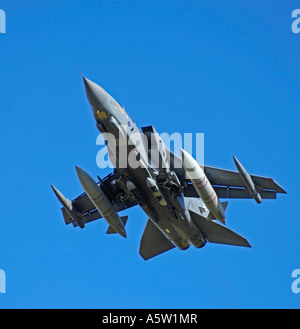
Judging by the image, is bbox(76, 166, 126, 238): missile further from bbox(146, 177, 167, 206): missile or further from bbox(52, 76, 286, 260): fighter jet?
bbox(146, 177, 167, 206): missile

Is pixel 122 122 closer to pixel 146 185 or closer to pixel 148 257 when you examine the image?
pixel 146 185

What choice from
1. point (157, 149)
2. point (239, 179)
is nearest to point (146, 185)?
point (157, 149)

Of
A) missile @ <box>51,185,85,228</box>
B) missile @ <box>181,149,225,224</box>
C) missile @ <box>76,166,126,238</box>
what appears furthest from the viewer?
missile @ <box>51,185,85,228</box>

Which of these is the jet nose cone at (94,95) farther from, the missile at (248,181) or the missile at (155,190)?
the missile at (248,181)

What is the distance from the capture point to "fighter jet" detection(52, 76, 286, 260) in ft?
71.5

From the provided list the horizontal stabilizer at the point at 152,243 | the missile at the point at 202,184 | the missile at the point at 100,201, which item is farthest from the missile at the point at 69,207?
the missile at the point at 202,184

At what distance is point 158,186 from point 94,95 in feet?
14.1

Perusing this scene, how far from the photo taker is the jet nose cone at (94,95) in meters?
21.3

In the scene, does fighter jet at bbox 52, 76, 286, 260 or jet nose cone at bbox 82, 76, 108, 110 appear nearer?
jet nose cone at bbox 82, 76, 108, 110

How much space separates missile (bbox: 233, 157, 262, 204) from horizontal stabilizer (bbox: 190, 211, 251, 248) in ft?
9.21

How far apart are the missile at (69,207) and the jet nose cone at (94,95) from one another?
4.47 m

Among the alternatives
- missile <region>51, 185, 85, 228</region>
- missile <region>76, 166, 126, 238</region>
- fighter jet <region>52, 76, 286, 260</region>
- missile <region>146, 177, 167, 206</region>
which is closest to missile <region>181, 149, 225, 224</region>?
fighter jet <region>52, 76, 286, 260</region>

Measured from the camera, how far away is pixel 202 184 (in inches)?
856

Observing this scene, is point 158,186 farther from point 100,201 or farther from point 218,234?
point 218,234
